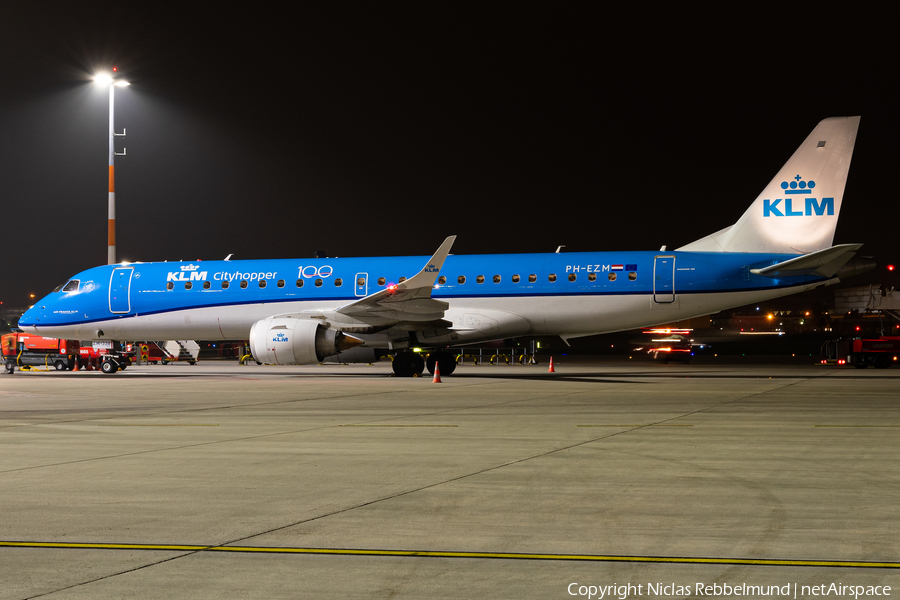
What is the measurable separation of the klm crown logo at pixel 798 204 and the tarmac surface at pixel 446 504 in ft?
44.0

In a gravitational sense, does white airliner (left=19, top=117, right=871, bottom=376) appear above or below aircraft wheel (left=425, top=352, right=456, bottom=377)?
above

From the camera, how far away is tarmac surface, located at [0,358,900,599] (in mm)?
4555

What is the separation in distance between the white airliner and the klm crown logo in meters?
0.03

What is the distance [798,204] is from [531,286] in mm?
8515

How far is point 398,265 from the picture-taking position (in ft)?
91.7

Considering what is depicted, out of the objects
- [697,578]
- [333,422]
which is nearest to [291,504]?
[697,578]

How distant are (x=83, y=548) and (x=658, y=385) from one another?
1853 cm

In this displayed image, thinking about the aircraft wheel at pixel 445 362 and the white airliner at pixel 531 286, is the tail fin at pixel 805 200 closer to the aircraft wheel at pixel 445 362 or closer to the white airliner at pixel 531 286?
the white airliner at pixel 531 286

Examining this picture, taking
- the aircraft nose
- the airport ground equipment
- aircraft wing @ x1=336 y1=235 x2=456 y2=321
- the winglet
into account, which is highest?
the winglet

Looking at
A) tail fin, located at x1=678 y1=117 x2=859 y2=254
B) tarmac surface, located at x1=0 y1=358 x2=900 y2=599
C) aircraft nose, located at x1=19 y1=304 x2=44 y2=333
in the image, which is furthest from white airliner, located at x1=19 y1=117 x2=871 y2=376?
tarmac surface, located at x1=0 y1=358 x2=900 y2=599

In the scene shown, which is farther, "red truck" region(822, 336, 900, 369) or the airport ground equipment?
the airport ground equipment

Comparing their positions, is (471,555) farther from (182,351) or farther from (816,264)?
(182,351)

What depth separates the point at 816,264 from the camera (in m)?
24.4

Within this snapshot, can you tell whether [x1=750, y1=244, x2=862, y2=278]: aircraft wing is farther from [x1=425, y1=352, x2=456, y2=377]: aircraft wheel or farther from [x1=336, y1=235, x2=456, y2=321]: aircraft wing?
[x1=425, y1=352, x2=456, y2=377]: aircraft wheel
